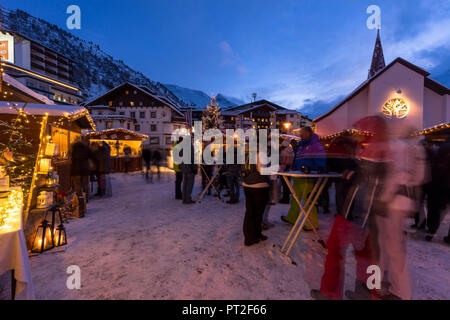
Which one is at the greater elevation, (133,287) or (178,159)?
(178,159)

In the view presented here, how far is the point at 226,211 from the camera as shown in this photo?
5.86 meters

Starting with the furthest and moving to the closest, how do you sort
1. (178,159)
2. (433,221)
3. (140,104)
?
1. (140,104)
2. (178,159)
3. (433,221)

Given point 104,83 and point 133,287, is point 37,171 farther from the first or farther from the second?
point 104,83

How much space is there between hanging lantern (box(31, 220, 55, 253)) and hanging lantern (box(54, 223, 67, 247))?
0.29 feet

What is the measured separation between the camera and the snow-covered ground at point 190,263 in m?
2.42

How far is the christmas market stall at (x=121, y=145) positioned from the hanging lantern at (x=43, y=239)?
1452 centimetres

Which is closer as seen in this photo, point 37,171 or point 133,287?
point 133,287

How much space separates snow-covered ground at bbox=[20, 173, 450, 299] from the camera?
242 cm

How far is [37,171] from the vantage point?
407 centimetres

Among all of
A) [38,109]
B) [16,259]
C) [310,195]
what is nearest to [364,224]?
[310,195]

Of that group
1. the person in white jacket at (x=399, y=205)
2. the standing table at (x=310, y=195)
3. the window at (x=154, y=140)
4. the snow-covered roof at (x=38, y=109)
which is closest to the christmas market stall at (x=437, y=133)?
the standing table at (x=310, y=195)

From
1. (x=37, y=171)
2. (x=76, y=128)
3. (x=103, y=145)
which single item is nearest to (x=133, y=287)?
(x=37, y=171)

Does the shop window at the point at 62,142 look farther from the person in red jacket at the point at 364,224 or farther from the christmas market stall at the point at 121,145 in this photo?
the person in red jacket at the point at 364,224
